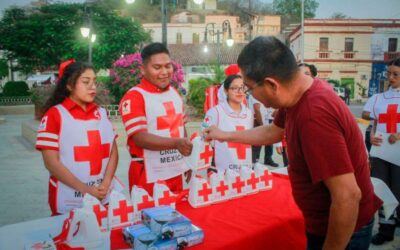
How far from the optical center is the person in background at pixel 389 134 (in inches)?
139

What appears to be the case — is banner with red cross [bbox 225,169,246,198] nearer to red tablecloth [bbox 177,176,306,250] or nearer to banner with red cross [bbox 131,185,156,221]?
red tablecloth [bbox 177,176,306,250]

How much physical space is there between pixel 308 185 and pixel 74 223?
1.04 meters

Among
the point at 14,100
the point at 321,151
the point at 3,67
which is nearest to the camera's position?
the point at 321,151

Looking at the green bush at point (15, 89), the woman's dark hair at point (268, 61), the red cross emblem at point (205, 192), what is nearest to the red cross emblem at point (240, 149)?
the red cross emblem at point (205, 192)

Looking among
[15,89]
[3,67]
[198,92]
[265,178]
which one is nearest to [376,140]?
[265,178]

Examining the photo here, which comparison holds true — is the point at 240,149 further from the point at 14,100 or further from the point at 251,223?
the point at 14,100

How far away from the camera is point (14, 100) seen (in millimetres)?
20156

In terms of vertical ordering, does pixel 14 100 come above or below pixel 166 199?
below

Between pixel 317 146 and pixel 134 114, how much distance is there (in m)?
1.55

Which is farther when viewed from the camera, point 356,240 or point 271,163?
point 271,163

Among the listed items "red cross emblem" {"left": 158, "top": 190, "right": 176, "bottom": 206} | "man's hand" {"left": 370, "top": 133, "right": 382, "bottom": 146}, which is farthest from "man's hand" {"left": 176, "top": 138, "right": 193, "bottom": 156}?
"man's hand" {"left": 370, "top": 133, "right": 382, "bottom": 146}

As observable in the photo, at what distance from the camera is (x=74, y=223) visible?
171cm

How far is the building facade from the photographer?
107 feet

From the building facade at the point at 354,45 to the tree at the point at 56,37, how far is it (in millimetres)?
16273
